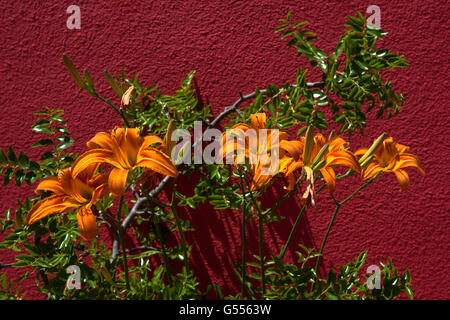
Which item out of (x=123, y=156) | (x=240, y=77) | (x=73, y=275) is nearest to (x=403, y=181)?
(x=123, y=156)

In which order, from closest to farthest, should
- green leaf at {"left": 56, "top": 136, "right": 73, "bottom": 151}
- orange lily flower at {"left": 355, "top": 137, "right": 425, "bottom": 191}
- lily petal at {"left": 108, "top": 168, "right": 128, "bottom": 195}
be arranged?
lily petal at {"left": 108, "top": 168, "right": 128, "bottom": 195} → orange lily flower at {"left": 355, "top": 137, "right": 425, "bottom": 191} → green leaf at {"left": 56, "top": 136, "right": 73, "bottom": 151}

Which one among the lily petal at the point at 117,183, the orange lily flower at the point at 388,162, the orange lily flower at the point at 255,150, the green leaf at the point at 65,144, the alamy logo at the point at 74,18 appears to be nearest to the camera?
the lily petal at the point at 117,183

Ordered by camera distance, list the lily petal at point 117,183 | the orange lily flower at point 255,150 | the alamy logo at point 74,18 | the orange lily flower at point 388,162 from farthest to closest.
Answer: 1. the alamy logo at point 74,18
2. the orange lily flower at point 388,162
3. the orange lily flower at point 255,150
4. the lily petal at point 117,183

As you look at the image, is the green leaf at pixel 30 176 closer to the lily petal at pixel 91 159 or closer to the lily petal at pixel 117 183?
the lily petal at pixel 91 159

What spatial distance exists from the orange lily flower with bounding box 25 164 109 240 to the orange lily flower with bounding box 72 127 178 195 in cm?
4

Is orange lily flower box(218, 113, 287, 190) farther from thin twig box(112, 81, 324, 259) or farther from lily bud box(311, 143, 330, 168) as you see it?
thin twig box(112, 81, 324, 259)

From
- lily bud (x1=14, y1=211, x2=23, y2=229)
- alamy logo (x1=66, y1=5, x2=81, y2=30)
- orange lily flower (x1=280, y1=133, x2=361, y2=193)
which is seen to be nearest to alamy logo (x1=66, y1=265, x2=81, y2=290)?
lily bud (x1=14, y1=211, x2=23, y2=229)

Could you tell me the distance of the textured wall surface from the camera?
1.71 meters

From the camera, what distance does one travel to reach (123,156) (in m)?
1.02

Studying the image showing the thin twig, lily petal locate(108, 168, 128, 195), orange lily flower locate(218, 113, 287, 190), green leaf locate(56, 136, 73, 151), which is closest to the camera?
lily petal locate(108, 168, 128, 195)

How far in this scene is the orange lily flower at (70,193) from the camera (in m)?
0.99

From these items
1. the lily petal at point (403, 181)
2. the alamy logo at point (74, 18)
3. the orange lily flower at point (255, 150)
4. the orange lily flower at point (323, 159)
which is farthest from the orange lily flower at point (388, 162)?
the alamy logo at point (74, 18)

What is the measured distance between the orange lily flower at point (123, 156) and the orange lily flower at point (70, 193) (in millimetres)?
37
